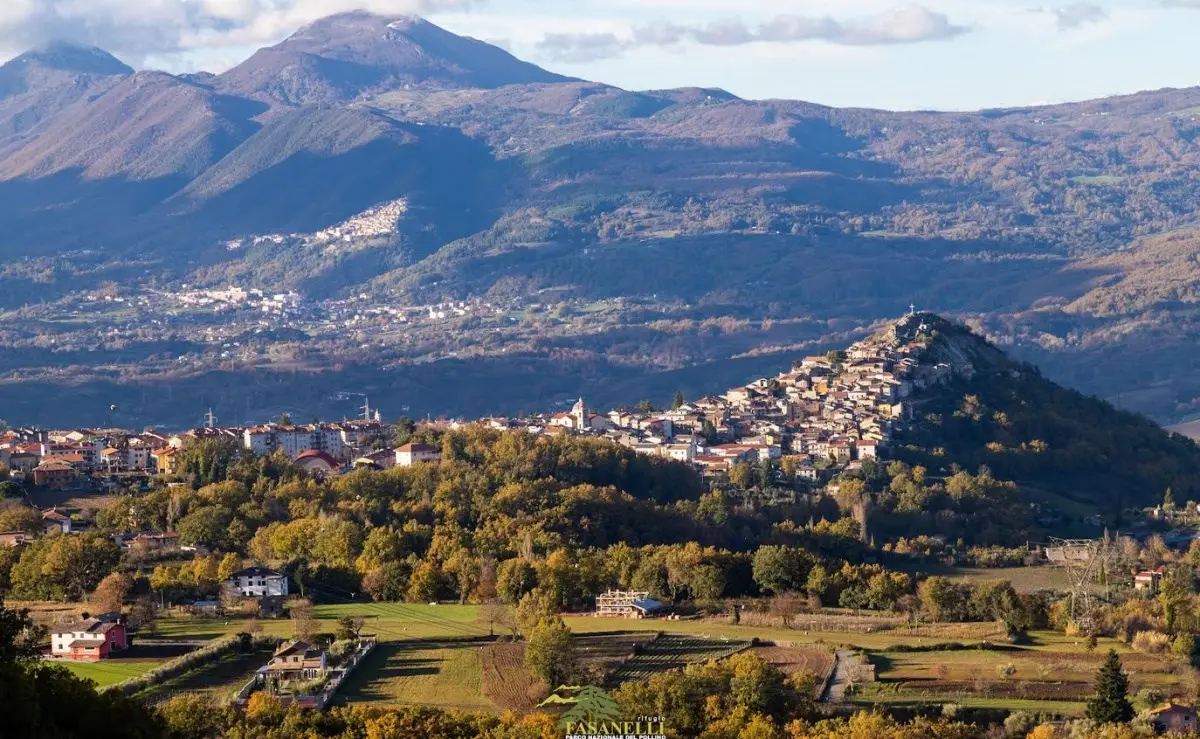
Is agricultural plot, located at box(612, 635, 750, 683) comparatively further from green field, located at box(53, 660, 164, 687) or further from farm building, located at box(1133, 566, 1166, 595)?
farm building, located at box(1133, 566, 1166, 595)

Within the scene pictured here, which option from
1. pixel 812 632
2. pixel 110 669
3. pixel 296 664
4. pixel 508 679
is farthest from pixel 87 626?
pixel 812 632

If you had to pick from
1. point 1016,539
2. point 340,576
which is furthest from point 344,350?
point 340,576

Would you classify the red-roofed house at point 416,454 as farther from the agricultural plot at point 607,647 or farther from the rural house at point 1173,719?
the rural house at point 1173,719

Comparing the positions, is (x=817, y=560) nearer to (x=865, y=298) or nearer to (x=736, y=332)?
(x=736, y=332)

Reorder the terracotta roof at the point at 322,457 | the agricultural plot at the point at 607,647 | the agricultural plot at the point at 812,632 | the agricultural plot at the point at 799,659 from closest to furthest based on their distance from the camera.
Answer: the agricultural plot at the point at 607,647
the agricultural plot at the point at 799,659
the agricultural plot at the point at 812,632
the terracotta roof at the point at 322,457

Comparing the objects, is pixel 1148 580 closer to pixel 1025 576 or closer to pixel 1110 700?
pixel 1025 576

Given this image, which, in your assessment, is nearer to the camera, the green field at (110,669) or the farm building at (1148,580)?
the green field at (110,669)

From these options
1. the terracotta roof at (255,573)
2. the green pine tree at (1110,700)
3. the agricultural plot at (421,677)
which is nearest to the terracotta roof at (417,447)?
the terracotta roof at (255,573)
